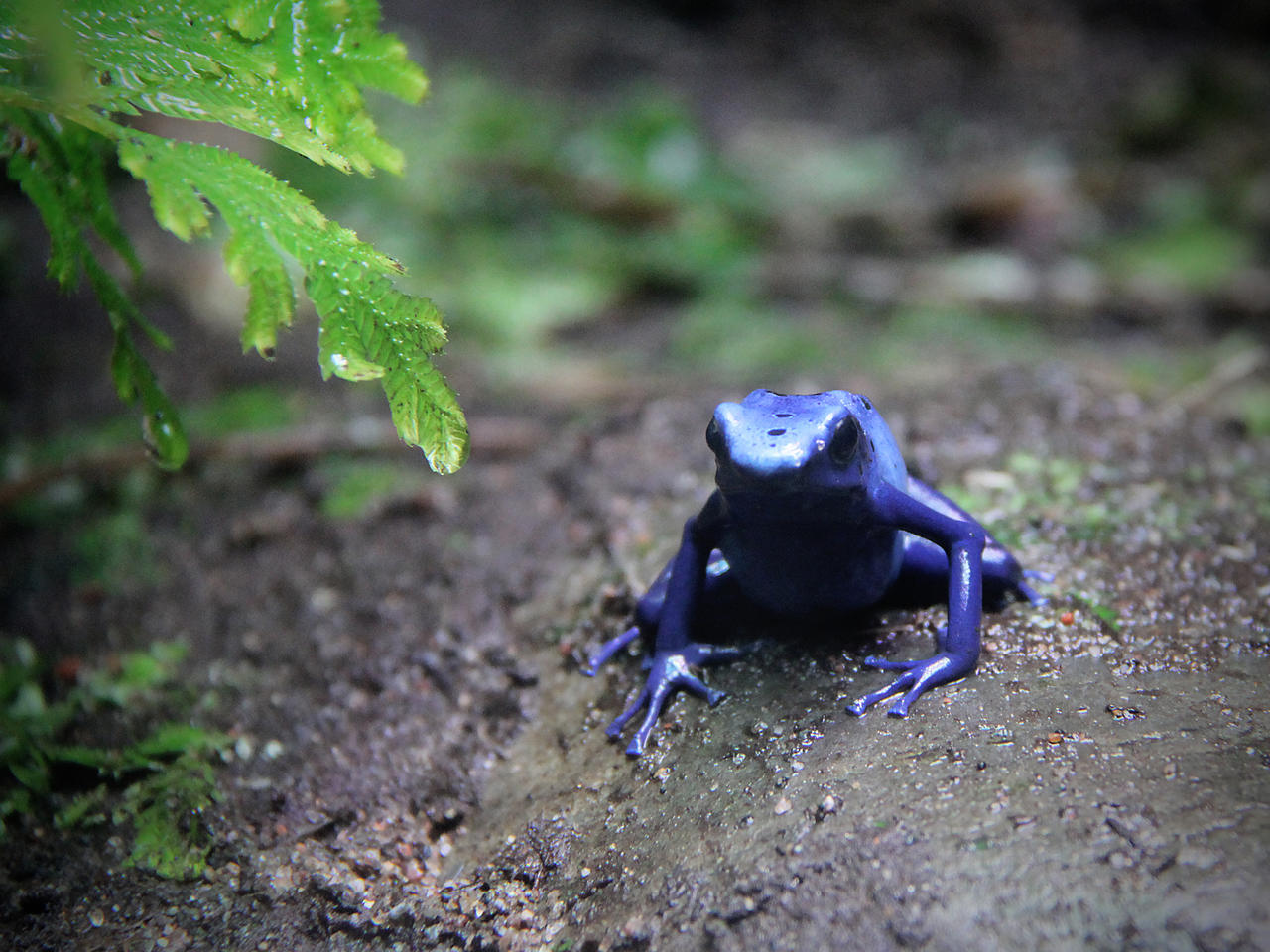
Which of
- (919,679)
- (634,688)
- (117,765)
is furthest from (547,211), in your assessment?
(919,679)

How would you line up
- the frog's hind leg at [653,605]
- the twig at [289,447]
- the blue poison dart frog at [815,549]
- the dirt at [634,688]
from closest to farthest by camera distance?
the dirt at [634,688], the blue poison dart frog at [815,549], the frog's hind leg at [653,605], the twig at [289,447]

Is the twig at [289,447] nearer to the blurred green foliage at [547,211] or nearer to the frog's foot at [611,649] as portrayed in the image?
the blurred green foliage at [547,211]

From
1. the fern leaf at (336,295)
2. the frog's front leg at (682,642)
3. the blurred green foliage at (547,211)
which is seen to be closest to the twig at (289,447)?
the blurred green foliage at (547,211)

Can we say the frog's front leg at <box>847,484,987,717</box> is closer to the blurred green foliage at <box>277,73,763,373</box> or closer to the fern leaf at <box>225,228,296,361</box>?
the fern leaf at <box>225,228,296,361</box>

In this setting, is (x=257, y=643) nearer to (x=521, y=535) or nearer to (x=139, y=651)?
(x=139, y=651)

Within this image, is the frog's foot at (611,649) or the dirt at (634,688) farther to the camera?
the frog's foot at (611,649)

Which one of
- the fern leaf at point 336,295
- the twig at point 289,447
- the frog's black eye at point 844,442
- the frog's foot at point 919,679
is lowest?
the twig at point 289,447

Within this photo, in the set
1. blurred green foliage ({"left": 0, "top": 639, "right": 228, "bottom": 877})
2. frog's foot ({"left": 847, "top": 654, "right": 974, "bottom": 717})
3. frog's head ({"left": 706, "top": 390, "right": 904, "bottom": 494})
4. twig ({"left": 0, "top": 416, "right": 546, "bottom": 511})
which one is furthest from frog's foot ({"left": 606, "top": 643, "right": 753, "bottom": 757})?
twig ({"left": 0, "top": 416, "right": 546, "bottom": 511})

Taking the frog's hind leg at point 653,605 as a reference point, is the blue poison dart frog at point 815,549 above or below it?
above
